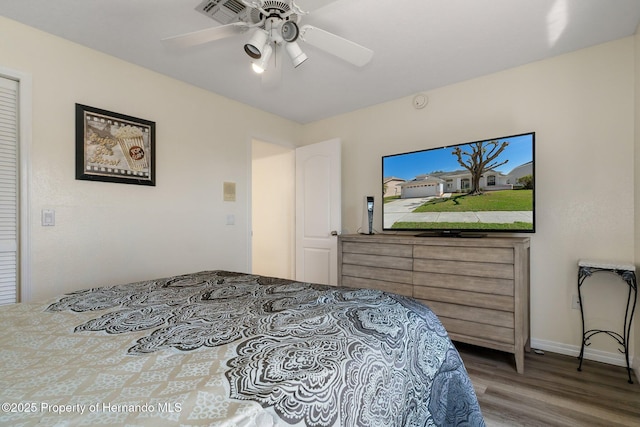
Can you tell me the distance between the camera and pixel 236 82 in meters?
2.95

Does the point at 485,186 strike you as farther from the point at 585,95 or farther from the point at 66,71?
the point at 66,71

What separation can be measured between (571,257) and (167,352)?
9.52 feet

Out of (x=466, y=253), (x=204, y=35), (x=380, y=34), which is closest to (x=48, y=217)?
(x=204, y=35)

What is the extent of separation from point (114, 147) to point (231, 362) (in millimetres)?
2433

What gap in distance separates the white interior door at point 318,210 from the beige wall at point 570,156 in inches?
53.8

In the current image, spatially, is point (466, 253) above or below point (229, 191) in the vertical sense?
below

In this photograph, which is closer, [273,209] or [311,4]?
[311,4]

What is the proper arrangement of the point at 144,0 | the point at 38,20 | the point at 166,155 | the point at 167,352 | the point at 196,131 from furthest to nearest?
the point at 196,131, the point at 166,155, the point at 38,20, the point at 144,0, the point at 167,352

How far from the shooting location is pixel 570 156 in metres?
2.43

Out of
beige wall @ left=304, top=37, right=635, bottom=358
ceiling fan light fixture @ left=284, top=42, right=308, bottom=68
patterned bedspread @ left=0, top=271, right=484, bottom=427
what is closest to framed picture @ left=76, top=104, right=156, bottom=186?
patterned bedspread @ left=0, top=271, right=484, bottom=427

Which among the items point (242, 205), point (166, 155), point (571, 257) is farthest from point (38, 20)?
point (571, 257)

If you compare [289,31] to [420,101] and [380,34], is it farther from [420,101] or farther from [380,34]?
[420,101]

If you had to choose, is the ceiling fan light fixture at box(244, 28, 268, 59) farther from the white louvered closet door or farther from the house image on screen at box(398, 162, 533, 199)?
the house image on screen at box(398, 162, 533, 199)

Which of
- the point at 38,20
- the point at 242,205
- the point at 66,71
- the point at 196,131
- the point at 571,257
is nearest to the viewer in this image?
the point at 38,20
